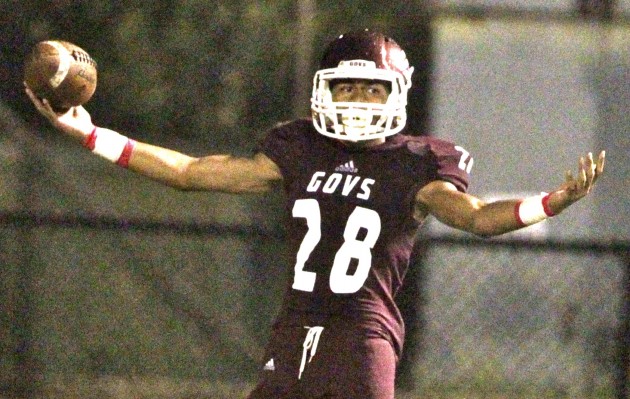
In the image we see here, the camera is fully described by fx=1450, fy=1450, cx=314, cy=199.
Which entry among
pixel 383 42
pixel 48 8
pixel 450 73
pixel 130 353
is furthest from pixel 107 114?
pixel 383 42

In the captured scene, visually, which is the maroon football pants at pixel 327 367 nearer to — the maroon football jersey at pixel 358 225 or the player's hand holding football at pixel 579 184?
the maroon football jersey at pixel 358 225

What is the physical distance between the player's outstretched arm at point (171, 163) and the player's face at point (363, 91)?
33cm

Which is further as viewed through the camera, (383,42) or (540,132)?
A: (540,132)

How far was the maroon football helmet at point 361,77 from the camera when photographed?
456cm

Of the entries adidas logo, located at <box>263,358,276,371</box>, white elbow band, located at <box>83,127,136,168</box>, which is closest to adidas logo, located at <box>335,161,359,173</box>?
adidas logo, located at <box>263,358,276,371</box>

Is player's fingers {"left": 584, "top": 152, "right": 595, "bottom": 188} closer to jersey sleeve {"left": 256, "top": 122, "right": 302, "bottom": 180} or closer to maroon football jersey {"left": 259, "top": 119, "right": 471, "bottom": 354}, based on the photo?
maroon football jersey {"left": 259, "top": 119, "right": 471, "bottom": 354}

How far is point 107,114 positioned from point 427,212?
286 centimetres

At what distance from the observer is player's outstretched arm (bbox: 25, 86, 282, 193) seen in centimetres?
479

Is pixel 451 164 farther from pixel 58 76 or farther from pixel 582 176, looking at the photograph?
pixel 58 76

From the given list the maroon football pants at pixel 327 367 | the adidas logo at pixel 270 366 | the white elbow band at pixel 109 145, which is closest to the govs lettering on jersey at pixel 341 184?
the maroon football pants at pixel 327 367

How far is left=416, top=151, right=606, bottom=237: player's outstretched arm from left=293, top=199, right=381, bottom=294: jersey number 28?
0.61 ft

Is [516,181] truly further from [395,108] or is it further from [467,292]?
[395,108]

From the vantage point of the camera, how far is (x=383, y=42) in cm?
473

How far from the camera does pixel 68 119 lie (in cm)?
479
